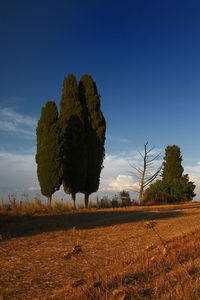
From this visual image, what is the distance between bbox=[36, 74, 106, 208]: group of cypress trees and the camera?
16.7 metres

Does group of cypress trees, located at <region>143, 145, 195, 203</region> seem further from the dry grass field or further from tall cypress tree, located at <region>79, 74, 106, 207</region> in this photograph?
the dry grass field

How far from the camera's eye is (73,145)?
1856 cm

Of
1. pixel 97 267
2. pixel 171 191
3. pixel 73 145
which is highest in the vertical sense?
pixel 73 145

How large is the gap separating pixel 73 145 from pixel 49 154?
2358 mm

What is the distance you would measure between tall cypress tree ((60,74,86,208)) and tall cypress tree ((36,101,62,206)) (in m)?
0.63

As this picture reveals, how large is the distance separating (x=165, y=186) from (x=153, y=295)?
25303 mm

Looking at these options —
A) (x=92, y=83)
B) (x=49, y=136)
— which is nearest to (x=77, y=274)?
(x=49, y=136)

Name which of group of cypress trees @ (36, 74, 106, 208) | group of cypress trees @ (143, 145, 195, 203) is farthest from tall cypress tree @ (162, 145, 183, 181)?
group of cypress trees @ (36, 74, 106, 208)

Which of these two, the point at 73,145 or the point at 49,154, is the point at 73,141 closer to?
the point at 73,145

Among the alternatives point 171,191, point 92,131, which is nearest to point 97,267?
point 92,131

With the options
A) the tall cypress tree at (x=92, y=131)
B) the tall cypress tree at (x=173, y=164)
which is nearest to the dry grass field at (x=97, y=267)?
the tall cypress tree at (x=92, y=131)

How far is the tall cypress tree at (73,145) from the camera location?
18184mm

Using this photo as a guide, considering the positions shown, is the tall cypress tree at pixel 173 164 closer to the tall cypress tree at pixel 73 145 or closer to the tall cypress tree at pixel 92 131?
the tall cypress tree at pixel 92 131

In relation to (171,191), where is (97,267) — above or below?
below
